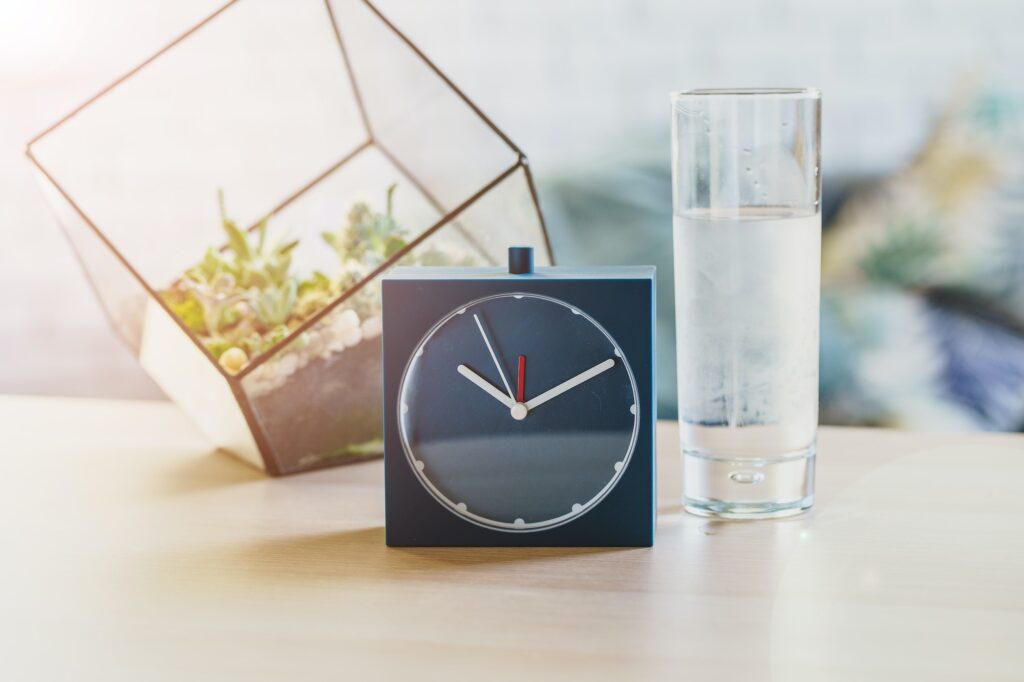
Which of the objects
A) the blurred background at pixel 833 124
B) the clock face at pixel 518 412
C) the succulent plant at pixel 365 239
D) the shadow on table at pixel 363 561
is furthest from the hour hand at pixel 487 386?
the blurred background at pixel 833 124

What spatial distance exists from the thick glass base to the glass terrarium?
0.89 ft

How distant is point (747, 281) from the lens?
781mm

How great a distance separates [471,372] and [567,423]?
0.24ft

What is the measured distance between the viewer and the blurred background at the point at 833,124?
3.97 ft

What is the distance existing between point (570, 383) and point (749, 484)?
153 mm

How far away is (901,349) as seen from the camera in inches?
49.3

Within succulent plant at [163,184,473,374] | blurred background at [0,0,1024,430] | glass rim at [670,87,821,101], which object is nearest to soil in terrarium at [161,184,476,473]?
succulent plant at [163,184,473,374]

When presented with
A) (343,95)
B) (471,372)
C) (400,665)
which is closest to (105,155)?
(343,95)

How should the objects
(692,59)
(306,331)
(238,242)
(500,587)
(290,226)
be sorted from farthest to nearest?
(692,59), (290,226), (238,242), (306,331), (500,587)

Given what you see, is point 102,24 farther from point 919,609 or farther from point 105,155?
point 919,609

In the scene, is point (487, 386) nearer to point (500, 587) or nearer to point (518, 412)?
point (518, 412)

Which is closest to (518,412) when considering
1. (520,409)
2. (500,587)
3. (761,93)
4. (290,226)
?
(520,409)

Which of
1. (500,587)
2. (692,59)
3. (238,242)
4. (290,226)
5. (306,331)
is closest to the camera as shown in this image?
(500,587)

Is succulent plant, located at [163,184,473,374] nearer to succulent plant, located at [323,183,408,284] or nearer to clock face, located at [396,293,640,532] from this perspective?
succulent plant, located at [323,183,408,284]
